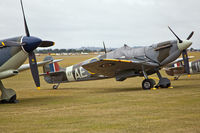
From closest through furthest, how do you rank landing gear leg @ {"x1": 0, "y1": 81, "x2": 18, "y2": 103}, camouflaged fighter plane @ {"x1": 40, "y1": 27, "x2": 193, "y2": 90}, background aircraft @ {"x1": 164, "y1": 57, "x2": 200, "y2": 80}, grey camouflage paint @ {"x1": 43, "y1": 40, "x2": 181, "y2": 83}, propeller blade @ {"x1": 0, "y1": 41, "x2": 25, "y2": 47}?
propeller blade @ {"x1": 0, "y1": 41, "x2": 25, "y2": 47}, landing gear leg @ {"x1": 0, "y1": 81, "x2": 18, "y2": 103}, camouflaged fighter plane @ {"x1": 40, "y1": 27, "x2": 193, "y2": 90}, grey camouflage paint @ {"x1": 43, "y1": 40, "x2": 181, "y2": 83}, background aircraft @ {"x1": 164, "y1": 57, "x2": 200, "y2": 80}

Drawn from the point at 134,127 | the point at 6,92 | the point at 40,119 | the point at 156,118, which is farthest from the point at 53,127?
the point at 6,92

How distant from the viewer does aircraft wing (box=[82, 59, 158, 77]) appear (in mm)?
15875

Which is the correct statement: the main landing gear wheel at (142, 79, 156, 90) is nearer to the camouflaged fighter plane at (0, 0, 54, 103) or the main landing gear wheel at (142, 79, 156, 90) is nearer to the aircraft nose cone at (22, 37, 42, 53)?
the camouflaged fighter plane at (0, 0, 54, 103)

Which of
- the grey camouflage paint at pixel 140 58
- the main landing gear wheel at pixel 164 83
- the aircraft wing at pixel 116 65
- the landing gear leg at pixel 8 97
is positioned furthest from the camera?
the main landing gear wheel at pixel 164 83

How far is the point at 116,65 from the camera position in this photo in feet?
53.5

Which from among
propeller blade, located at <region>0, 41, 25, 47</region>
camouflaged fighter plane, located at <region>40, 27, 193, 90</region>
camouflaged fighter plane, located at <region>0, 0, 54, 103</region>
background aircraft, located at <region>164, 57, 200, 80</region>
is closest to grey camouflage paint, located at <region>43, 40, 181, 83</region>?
camouflaged fighter plane, located at <region>40, 27, 193, 90</region>

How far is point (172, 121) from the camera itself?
265 inches

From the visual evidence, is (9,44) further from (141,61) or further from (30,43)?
(141,61)

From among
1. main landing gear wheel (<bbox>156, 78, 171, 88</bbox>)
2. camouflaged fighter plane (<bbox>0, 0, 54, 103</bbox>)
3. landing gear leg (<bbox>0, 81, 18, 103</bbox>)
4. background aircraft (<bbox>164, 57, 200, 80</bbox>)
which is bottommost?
background aircraft (<bbox>164, 57, 200, 80</bbox>)

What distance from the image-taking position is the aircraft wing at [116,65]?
15.9 metres

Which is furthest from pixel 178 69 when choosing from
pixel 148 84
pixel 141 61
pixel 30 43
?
pixel 30 43

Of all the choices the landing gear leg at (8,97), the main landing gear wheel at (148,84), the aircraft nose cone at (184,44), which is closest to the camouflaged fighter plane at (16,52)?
the landing gear leg at (8,97)

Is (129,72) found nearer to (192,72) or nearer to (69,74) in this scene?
(69,74)

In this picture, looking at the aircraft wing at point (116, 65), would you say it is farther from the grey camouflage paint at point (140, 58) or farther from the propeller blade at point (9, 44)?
the propeller blade at point (9, 44)
